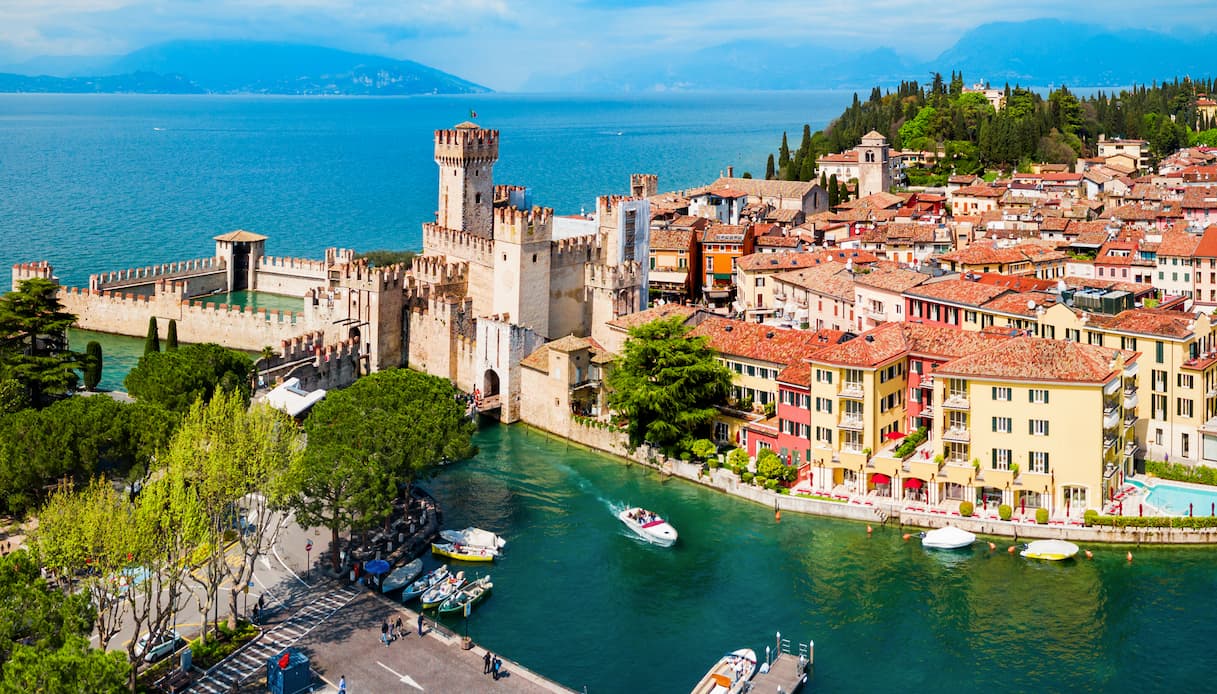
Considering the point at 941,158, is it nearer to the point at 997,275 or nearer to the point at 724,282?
the point at 724,282

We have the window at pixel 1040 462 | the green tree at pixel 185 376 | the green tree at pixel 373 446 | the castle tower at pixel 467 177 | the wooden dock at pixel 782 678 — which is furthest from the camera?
the castle tower at pixel 467 177

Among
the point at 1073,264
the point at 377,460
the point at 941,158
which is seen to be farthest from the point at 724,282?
the point at 941,158

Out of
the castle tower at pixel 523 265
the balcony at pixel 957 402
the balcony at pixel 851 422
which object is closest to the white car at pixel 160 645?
the balcony at pixel 851 422

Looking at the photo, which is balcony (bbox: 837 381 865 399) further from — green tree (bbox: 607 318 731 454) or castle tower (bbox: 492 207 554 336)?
castle tower (bbox: 492 207 554 336)

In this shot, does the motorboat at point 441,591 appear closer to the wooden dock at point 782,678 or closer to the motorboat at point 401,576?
the motorboat at point 401,576

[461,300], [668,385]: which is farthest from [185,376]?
[461,300]

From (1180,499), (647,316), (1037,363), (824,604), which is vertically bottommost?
(824,604)

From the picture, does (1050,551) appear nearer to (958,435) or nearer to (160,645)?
(958,435)

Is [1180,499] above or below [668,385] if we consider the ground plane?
below
